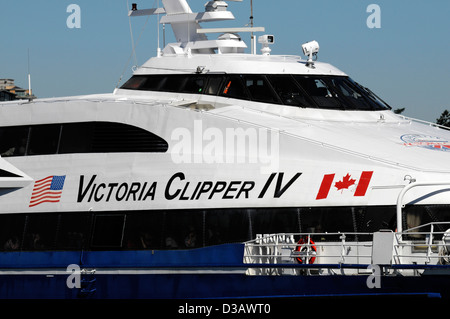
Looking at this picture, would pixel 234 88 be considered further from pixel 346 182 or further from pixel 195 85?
pixel 346 182

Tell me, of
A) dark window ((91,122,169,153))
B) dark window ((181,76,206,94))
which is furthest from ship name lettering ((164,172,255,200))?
dark window ((181,76,206,94))

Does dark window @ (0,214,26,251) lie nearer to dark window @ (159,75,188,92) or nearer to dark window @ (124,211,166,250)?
dark window @ (124,211,166,250)

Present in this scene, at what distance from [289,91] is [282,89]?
0.16 m

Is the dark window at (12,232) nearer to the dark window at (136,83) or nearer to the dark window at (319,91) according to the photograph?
the dark window at (136,83)

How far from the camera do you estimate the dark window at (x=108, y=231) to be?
60.3ft

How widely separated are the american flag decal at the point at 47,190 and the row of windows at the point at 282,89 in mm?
3420

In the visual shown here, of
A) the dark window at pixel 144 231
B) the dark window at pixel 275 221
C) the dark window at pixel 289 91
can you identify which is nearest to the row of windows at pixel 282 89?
the dark window at pixel 289 91

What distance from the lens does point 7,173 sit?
19.9 metres

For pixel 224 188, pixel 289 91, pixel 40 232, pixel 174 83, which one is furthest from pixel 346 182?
pixel 40 232

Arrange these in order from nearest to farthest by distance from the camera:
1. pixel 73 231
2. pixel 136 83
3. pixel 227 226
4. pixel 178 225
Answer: pixel 227 226
pixel 178 225
pixel 73 231
pixel 136 83

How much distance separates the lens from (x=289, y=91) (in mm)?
19938

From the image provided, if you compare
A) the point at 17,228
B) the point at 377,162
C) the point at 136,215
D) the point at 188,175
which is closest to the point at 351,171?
the point at 377,162

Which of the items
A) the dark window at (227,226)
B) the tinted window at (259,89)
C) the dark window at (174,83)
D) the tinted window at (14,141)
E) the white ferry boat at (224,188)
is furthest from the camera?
the dark window at (174,83)

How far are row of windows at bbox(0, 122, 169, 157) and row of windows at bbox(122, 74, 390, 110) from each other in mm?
2176
